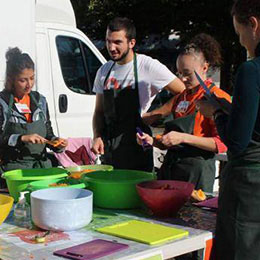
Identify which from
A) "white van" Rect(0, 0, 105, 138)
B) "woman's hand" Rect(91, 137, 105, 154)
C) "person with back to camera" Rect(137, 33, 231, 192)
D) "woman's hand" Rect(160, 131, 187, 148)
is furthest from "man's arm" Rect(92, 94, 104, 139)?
"white van" Rect(0, 0, 105, 138)

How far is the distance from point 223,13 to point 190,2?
3.25ft

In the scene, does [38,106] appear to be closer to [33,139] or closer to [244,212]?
[33,139]

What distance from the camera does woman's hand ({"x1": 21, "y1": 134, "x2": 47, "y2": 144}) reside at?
116 inches

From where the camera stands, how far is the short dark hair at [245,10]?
1885 millimetres

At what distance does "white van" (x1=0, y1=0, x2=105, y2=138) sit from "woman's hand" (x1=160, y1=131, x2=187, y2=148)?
7.31 feet

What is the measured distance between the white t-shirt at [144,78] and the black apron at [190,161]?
1.94ft

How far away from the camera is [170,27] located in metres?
14.1

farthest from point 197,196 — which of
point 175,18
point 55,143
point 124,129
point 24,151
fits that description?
point 175,18

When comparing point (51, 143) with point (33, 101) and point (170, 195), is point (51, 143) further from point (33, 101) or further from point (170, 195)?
point (170, 195)

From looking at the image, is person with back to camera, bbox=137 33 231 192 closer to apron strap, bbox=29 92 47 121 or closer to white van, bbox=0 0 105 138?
apron strap, bbox=29 92 47 121

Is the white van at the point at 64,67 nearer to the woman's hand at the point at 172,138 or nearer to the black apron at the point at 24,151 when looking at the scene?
the black apron at the point at 24,151

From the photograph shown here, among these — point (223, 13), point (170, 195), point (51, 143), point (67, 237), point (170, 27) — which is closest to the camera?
point (67, 237)

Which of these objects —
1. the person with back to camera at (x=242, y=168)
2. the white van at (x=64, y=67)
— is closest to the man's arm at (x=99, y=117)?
the white van at (x=64, y=67)

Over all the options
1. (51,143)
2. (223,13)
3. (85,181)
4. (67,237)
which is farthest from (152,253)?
(223,13)
